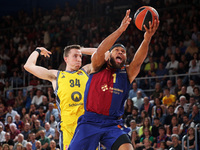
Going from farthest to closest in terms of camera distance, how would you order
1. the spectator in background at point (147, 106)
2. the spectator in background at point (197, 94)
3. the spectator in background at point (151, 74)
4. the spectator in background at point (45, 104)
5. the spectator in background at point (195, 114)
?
1. the spectator in background at point (45, 104)
2. the spectator in background at point (151, 74)
3. the spectator in background at point (147, 106)
4. the spectator in background at point (197, 94)
5. the spectator in background at point (195, 114)

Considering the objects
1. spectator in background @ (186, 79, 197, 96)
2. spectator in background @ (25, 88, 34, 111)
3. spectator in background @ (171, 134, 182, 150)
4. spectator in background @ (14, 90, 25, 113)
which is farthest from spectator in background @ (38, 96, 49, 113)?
spectator in background @ (171, 134, 182, 150)

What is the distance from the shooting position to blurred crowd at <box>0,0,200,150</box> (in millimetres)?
10883

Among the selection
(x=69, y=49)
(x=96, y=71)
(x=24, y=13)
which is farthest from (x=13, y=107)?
(x=96, y=71)

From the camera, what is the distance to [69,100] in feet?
19.5

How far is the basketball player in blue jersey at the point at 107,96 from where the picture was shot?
4.71 meters

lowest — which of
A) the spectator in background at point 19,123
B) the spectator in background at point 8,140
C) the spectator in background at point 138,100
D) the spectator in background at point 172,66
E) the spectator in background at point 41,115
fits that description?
the spectator in background at point 8,140

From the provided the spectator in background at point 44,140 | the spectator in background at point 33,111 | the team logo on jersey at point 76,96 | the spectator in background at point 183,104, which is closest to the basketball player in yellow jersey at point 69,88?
the team logo on jersey at point 76,96

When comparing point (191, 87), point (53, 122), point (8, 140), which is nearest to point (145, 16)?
point (191, 87)

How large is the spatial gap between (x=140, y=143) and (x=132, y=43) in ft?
19.7

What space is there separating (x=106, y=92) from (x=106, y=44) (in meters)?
0.63

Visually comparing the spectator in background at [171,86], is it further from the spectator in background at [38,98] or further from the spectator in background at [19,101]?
the spectator in background at [19,101]

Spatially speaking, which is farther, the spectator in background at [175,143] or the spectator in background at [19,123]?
the spectator in background at [19,123]

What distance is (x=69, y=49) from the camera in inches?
249

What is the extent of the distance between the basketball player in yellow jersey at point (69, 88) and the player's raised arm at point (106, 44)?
114cm
